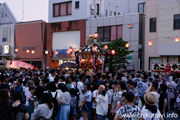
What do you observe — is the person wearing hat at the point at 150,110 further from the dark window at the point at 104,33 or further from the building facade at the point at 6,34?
the building facade at the point at 6,34

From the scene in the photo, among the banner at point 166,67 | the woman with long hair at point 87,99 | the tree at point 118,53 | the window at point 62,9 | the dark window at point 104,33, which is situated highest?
the window at point 62,9

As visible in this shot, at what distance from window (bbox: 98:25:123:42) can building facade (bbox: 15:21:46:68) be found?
31.4 ft

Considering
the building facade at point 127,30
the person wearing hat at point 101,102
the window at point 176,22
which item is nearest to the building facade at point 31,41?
the building facade at point 127,30

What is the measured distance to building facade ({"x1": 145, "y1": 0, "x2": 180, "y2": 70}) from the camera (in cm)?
2362

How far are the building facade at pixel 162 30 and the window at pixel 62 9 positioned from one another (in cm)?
1119

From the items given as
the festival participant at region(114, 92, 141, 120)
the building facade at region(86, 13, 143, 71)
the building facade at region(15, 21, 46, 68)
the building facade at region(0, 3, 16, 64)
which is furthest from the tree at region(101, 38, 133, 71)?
the building facade at region(0, 3, 16, 64)

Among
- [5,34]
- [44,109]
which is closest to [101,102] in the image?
[44,109]

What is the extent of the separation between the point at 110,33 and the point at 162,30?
6.59 m

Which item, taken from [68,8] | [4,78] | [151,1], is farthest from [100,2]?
[4,78]

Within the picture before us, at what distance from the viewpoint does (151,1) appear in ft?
84.1

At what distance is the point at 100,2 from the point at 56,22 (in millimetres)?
6644

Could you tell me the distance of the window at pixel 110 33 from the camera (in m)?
27.9

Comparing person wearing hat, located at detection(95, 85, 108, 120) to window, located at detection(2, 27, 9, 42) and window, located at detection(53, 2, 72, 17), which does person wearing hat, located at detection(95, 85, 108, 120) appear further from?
window, located at detection(2, 27, 9, 42)

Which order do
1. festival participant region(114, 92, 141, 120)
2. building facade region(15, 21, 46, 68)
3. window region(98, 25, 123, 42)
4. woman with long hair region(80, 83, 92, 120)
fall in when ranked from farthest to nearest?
building facade region(15, 21, 46, 68), window region(98, 25, 123, 42), woman with long hair region(80, 83, 92, 120), festival participant region(114, 92, 141, 120)
